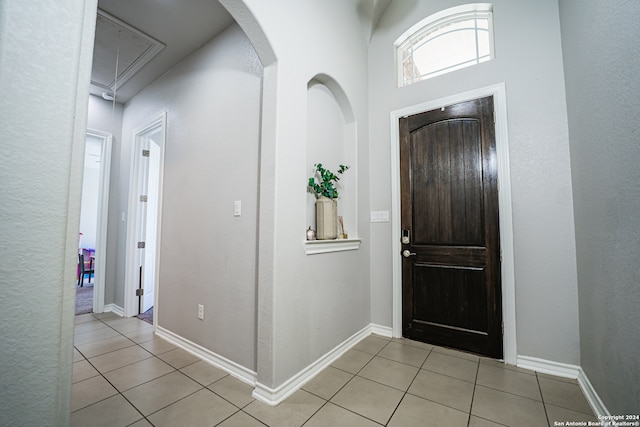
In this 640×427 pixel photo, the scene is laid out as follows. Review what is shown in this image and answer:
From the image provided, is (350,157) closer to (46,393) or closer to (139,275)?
(46,393)

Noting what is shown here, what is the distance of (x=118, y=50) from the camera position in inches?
106

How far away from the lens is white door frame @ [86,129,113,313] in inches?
137

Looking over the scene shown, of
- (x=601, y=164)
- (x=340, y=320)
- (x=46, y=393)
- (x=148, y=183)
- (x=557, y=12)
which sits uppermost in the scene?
(x=557, y=12)

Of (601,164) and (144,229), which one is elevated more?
(601,164)

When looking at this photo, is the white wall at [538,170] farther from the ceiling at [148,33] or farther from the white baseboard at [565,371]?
the ceiling at [148,33]

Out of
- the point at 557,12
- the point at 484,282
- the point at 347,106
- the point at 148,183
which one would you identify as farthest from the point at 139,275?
the point at 557,12

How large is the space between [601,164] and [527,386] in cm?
145

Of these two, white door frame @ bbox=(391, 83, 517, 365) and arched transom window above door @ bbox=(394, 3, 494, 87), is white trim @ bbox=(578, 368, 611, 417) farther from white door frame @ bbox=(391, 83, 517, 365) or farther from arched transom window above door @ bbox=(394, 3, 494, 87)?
arched transom window above door @ bbox=(394, 3, 494, 87)

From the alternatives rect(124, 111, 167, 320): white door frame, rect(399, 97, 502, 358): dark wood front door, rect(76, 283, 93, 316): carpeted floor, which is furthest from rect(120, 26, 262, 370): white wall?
rect(76, 283, 93, 316): carpeted floor

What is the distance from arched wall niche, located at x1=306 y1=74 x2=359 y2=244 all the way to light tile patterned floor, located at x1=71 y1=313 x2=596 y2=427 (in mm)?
1179

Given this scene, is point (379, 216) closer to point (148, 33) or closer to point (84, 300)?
point (148, 33)

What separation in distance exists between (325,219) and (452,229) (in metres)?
1.14

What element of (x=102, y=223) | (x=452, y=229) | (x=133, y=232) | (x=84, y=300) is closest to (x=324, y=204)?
(x=452, y=229)

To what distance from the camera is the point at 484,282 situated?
219 cm
